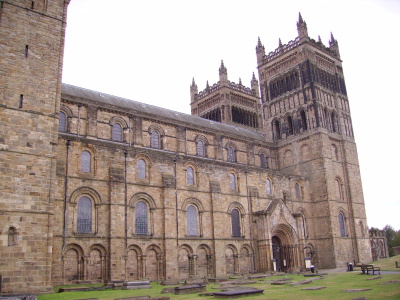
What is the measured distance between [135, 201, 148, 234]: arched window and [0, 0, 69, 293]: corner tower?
10.6m

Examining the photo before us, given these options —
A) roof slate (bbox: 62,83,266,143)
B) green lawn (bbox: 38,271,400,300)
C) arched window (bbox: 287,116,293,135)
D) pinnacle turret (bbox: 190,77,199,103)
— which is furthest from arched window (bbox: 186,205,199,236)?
pinnacle turret (bbox: 190,77,199,103)

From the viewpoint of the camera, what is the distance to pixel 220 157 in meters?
46.0

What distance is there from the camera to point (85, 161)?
103 ft

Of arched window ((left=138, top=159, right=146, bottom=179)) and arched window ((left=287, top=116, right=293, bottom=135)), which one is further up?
arched window ((left=287, top=116, right=293, bottom=135))

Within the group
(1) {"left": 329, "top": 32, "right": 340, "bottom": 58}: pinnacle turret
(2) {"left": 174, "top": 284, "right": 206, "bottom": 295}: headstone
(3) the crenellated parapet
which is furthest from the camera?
(3) the crenellated parapet

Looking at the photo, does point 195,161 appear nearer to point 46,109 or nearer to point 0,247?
point 46,109

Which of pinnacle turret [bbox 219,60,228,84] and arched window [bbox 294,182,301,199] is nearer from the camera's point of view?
arched window [bbox 294,182,301,199]

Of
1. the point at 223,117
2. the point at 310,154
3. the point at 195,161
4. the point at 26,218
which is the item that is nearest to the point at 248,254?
the point at 195,161

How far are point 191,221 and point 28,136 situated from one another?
17.5 meters

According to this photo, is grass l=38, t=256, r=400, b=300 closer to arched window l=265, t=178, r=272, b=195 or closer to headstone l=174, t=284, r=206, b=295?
headstone l=174, t=284, r=206, b=295

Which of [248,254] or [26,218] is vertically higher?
[26,218]

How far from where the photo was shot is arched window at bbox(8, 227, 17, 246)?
68.9 feet

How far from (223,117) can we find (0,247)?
160 ft

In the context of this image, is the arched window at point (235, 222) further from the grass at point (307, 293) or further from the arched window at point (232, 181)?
the grass at point (307, 293)
